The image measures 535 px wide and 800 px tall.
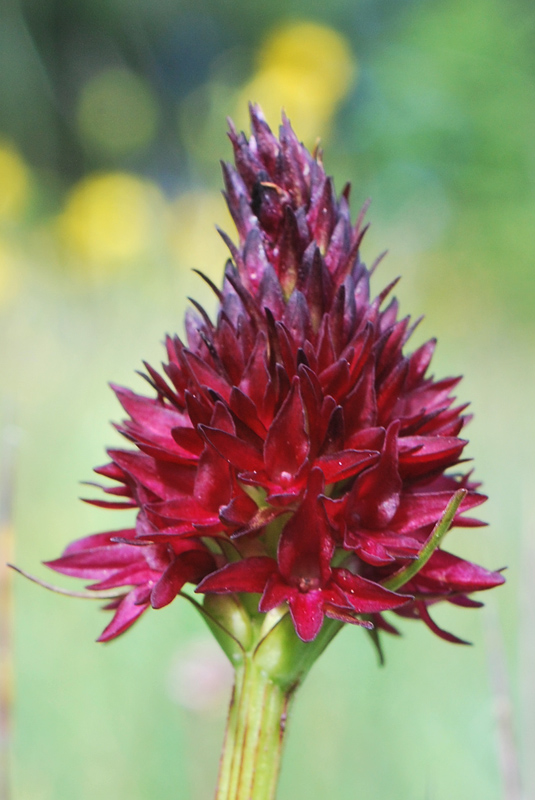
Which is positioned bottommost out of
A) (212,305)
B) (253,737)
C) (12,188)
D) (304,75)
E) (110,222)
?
(253,737)

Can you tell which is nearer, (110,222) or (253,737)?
(253,737)

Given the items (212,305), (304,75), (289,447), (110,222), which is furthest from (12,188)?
(289,447)

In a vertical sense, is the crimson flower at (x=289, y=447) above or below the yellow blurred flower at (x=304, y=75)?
below

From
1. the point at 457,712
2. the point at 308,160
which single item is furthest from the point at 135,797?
the point at 308,160

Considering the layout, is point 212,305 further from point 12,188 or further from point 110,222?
point 12,188

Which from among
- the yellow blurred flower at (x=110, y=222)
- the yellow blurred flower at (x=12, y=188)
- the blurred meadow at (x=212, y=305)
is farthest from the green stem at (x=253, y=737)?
the yellow blurred flower at (x=12, y=188)

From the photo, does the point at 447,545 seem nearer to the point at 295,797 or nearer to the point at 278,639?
the point at 295,797

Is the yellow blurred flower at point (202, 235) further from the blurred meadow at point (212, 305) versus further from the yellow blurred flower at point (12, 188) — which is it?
the yellow blurred flower at point (12, 188)

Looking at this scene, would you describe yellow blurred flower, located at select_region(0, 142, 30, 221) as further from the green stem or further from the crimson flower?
the green stem

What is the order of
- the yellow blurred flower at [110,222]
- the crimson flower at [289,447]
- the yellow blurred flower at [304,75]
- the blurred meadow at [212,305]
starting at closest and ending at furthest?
the crimson flower at [289,447], the blurred meadow at [212,305], the yellow blurred flower at [110,222], the yellow blurred flower at [304,75]
